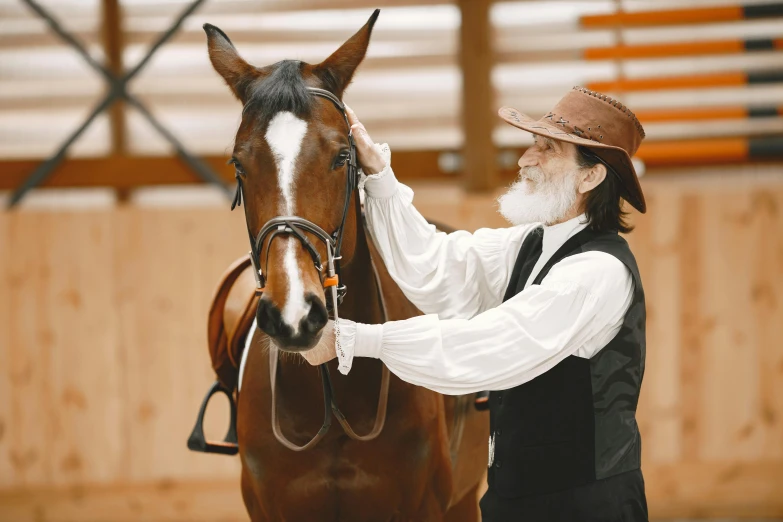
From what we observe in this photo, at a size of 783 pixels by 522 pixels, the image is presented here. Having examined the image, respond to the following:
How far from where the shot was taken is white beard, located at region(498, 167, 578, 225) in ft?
6.09

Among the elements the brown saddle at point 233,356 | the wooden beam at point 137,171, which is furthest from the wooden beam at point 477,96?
the brown saddle at point 233,356

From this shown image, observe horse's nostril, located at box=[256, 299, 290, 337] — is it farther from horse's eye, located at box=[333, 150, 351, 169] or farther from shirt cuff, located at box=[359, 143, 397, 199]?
shirt cuff, located at box=[359, 143, 397, 199]

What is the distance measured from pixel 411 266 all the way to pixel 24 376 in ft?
11.4

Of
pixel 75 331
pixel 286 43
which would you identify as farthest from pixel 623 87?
pixel 75 331

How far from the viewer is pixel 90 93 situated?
5.21 meters

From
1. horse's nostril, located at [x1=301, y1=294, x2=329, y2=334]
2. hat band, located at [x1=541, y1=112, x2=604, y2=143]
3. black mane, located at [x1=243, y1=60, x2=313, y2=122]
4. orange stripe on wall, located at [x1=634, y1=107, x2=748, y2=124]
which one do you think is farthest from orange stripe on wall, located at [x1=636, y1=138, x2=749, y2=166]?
horse's nostril, located at [x1=301, y1=294, x2=329, y2=334]

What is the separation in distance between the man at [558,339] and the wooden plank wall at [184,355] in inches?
109

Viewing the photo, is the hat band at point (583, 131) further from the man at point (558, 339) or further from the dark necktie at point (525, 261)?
the dark necktie at point (525, 261)

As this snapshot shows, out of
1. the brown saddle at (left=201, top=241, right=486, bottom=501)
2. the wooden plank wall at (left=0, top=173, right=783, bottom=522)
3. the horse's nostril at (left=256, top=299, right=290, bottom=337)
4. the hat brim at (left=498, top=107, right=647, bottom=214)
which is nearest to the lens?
the horse's nostril at (left=256, top=299, right=290, bottom=337)

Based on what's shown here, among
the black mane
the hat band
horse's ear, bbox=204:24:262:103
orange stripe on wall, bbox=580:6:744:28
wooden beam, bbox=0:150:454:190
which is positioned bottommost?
the hat band

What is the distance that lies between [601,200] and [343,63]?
664mm

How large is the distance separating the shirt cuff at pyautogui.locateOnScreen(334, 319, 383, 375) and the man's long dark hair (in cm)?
57

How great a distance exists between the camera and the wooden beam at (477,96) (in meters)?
5.05

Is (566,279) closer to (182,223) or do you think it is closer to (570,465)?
(570,465)
